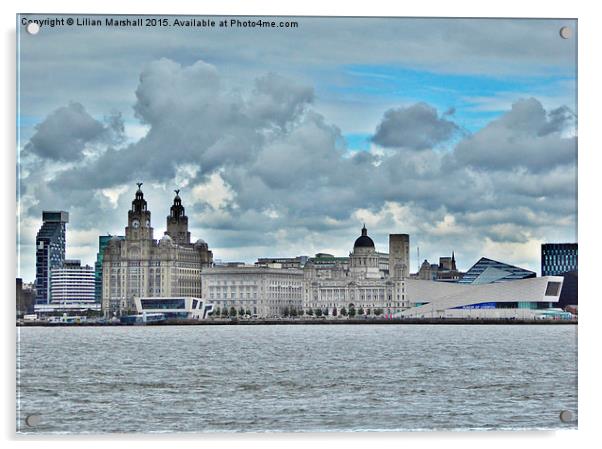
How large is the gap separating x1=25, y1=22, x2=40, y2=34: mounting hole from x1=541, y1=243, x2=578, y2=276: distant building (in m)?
3.79

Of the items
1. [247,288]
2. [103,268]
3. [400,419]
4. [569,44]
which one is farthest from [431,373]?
[247,288]

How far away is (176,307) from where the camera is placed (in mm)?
44750

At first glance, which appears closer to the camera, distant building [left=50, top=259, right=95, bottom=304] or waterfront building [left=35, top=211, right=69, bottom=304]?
waterfront building [left=35, top=211, right=69, bottom=304]

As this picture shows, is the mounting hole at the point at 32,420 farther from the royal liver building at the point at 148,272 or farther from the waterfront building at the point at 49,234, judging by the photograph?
the royal liver building at the point at 148,272

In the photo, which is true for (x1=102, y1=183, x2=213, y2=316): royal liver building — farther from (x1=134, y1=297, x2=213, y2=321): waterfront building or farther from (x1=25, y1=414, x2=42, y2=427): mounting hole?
(x1=25, y1=414, x2=42, y2=427): mounting hole

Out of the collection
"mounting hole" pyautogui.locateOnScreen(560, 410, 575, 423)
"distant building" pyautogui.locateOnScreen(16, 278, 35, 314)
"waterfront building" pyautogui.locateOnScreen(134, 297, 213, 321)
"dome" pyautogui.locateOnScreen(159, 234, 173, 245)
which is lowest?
"waterfront building" pyautogui.locateOnScreen(134, 297, 213, 321)

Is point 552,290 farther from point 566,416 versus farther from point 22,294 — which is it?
point 566,416

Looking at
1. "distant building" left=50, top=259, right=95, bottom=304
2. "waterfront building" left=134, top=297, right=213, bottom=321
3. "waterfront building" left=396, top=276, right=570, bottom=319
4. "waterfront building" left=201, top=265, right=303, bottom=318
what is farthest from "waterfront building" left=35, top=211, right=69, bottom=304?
"waterfront building" left=201, top=265, right=303, bottom=318

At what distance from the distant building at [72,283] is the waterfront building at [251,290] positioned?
6.10 m

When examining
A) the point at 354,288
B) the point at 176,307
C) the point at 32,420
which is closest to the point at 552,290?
the point at 176,307

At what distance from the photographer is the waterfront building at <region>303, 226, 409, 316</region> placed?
4741 centimetres

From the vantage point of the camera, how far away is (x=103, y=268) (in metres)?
37.9

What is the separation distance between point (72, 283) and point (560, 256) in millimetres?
20840
